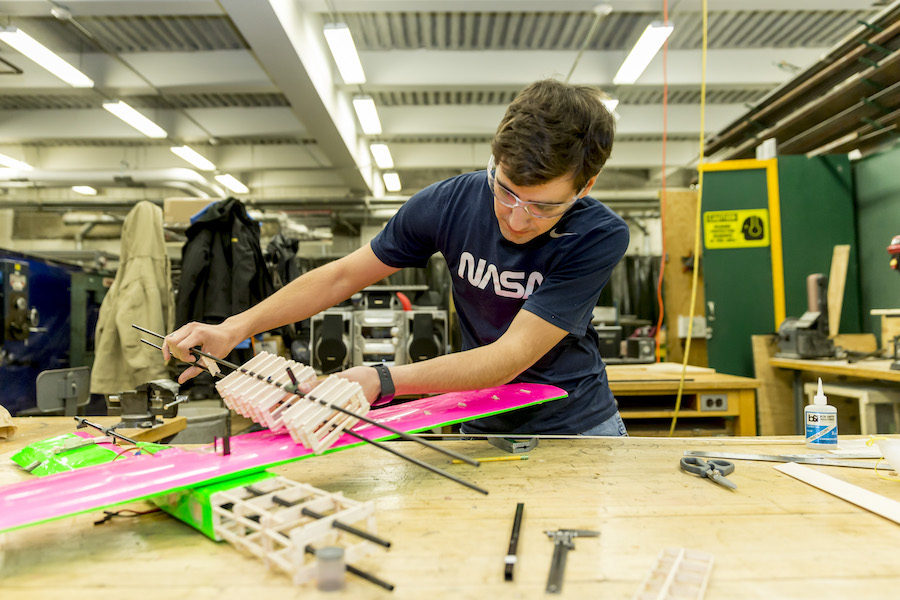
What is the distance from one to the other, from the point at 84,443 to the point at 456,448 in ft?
2.89

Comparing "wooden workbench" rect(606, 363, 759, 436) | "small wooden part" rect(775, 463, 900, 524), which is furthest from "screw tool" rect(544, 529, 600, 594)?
"wooden workbench" rect(606, 363, 759, 436)

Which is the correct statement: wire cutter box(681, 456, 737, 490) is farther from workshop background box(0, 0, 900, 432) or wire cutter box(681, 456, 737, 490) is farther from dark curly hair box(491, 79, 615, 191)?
workshop background box(0, 0, 900, 432)

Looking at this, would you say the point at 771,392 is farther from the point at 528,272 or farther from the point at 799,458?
the point at 528,272

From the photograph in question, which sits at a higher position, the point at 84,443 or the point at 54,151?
the point at 54,151

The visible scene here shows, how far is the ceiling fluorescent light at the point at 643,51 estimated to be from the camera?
4195mm

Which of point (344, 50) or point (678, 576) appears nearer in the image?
point (678, 576)

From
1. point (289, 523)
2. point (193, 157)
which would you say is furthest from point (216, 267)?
point (193, 157)

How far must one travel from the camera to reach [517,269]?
137 cm

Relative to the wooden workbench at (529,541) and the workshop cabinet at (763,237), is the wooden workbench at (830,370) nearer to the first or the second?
the workshop cabinet at (763,237)

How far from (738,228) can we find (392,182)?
21.1ft

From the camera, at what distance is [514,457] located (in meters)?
1.20

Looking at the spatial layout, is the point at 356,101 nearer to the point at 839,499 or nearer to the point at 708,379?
the point at 708,379

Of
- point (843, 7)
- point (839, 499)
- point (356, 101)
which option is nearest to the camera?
point (839, 499)

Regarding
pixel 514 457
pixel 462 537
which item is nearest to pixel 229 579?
pixel 462 537
